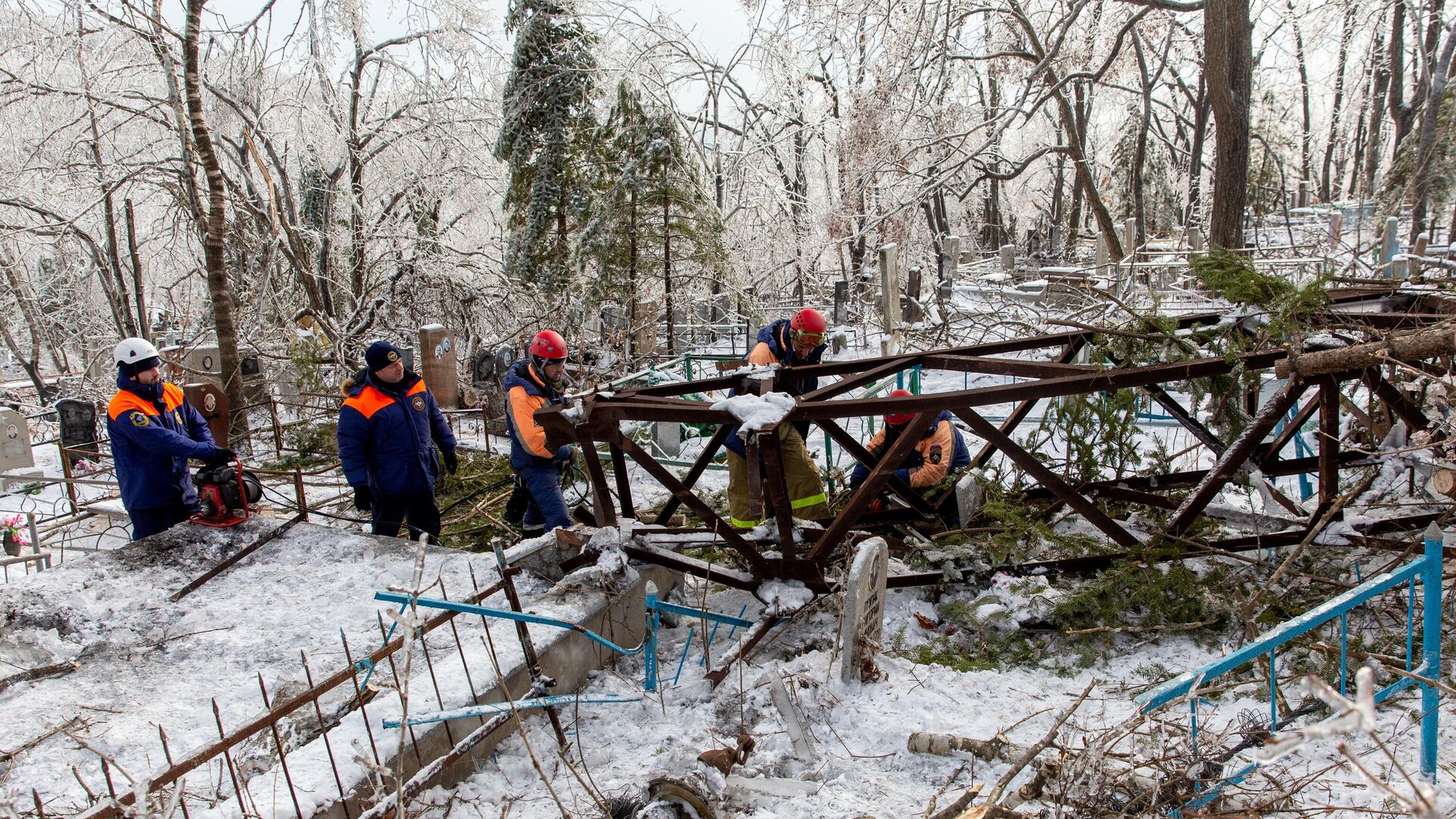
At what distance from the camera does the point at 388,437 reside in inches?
246

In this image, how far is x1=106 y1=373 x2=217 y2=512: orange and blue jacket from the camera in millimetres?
6004

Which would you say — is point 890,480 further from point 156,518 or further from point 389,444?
point 156,518

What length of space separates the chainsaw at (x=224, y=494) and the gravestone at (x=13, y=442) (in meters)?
8.61

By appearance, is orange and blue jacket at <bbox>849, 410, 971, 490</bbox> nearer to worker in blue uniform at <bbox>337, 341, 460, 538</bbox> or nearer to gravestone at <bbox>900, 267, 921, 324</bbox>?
worker in blue uniform at <bbox>337, 341, 460, 538</bbox>

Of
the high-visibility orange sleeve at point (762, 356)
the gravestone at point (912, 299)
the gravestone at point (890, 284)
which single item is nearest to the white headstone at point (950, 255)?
the gravestone at point (912, 299)

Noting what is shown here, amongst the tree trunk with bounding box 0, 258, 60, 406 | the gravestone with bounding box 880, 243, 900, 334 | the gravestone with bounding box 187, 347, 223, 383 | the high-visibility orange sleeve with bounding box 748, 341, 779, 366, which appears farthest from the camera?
the tree trunk with bounding box 0, 258, 60, 406

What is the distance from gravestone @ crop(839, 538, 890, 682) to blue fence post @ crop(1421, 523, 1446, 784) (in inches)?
81.6

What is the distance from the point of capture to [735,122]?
2575 centimetres

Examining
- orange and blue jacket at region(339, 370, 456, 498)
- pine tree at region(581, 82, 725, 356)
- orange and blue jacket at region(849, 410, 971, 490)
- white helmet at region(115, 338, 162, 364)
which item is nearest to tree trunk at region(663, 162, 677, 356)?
pine tree at region(581, 82, 725, 356)

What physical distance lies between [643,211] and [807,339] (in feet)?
31.1

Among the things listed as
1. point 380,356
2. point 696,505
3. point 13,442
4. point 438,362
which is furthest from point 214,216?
point 696,505

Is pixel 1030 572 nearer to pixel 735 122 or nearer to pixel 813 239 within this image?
pixel 813 239

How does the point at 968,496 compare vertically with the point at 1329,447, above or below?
below

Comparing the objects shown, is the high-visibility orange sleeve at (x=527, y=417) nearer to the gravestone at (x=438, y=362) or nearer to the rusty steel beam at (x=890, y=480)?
the rusty steel beam at (x=890, y=480)
